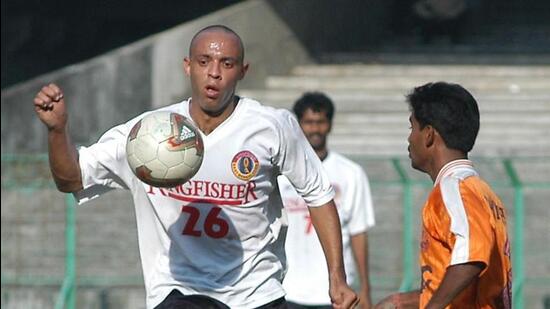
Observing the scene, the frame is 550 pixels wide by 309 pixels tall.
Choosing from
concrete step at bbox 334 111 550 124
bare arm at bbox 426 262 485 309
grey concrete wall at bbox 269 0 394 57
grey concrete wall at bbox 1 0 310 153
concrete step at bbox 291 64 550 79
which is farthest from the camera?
grey concrete wall at bbox 269 0 394 57

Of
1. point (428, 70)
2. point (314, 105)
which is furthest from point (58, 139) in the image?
point (428, 70)

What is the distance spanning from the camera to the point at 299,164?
746 cm

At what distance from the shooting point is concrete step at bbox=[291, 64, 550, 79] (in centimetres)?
1805

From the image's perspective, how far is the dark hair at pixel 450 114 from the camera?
6691 millimetres

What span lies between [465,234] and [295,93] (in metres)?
11.2

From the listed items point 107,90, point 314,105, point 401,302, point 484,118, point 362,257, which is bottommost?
point 401,302

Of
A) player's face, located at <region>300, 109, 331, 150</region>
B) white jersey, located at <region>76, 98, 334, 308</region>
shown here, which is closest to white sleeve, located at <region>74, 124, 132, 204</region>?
white jersey, located at <region>76, 98, 334, 308</region>

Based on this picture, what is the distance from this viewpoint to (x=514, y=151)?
606 inches

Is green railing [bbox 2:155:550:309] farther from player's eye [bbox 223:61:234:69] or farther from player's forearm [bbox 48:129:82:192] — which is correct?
player's forearm [bbox 48:129:82:192]

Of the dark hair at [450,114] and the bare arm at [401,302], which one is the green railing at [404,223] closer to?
the bare arm at [401,302]

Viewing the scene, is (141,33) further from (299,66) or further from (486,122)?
(486,122)

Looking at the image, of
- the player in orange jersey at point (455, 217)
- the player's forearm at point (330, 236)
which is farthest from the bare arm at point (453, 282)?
the player's forearm at point (330, 236)

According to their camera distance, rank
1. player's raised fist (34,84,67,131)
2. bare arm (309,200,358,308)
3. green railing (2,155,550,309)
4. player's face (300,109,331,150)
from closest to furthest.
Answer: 1. player's raised fist (34,84,67,131)
2. bare arm (309,200,358,308)
3. player's face (300,109,331,150)
4. green railing (2,155,550,309)

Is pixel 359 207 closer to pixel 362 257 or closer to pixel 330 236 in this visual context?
pixel 362 257
